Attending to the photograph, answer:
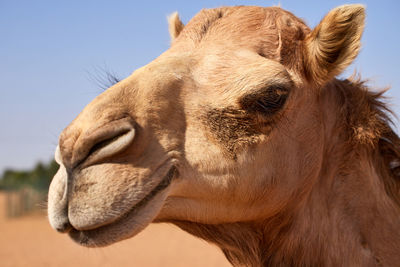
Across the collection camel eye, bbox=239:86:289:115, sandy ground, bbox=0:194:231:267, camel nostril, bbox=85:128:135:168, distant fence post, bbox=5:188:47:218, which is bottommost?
distant fence post, bbox=5:188:47:218

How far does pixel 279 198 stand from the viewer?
131 inches

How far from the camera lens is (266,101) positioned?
3195mm

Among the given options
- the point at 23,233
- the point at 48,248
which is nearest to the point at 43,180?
the point at 23,233

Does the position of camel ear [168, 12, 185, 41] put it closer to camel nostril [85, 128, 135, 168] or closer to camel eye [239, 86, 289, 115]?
camel eye [239, 86, 289, 115]

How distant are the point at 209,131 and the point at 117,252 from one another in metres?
20.2

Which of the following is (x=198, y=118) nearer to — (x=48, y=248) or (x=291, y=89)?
(x=291, y=89)

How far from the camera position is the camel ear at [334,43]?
3498mm

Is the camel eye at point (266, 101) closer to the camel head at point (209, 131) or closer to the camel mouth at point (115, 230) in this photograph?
the camel head at point (209, 131)

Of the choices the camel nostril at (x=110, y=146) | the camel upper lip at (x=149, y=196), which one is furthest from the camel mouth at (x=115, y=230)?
the camel nostril at (x=110, y=146)

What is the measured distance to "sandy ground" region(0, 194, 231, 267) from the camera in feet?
61.6

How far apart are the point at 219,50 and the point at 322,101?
1.00 m

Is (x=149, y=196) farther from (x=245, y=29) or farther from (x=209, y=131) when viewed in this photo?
(x=245, y=29)

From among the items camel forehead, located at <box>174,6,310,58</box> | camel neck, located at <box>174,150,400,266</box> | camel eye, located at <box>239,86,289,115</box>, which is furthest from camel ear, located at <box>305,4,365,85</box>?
camel neck, located at <box>174,150,400,266</box>

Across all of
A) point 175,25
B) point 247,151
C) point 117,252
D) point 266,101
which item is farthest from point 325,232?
point 117,252
